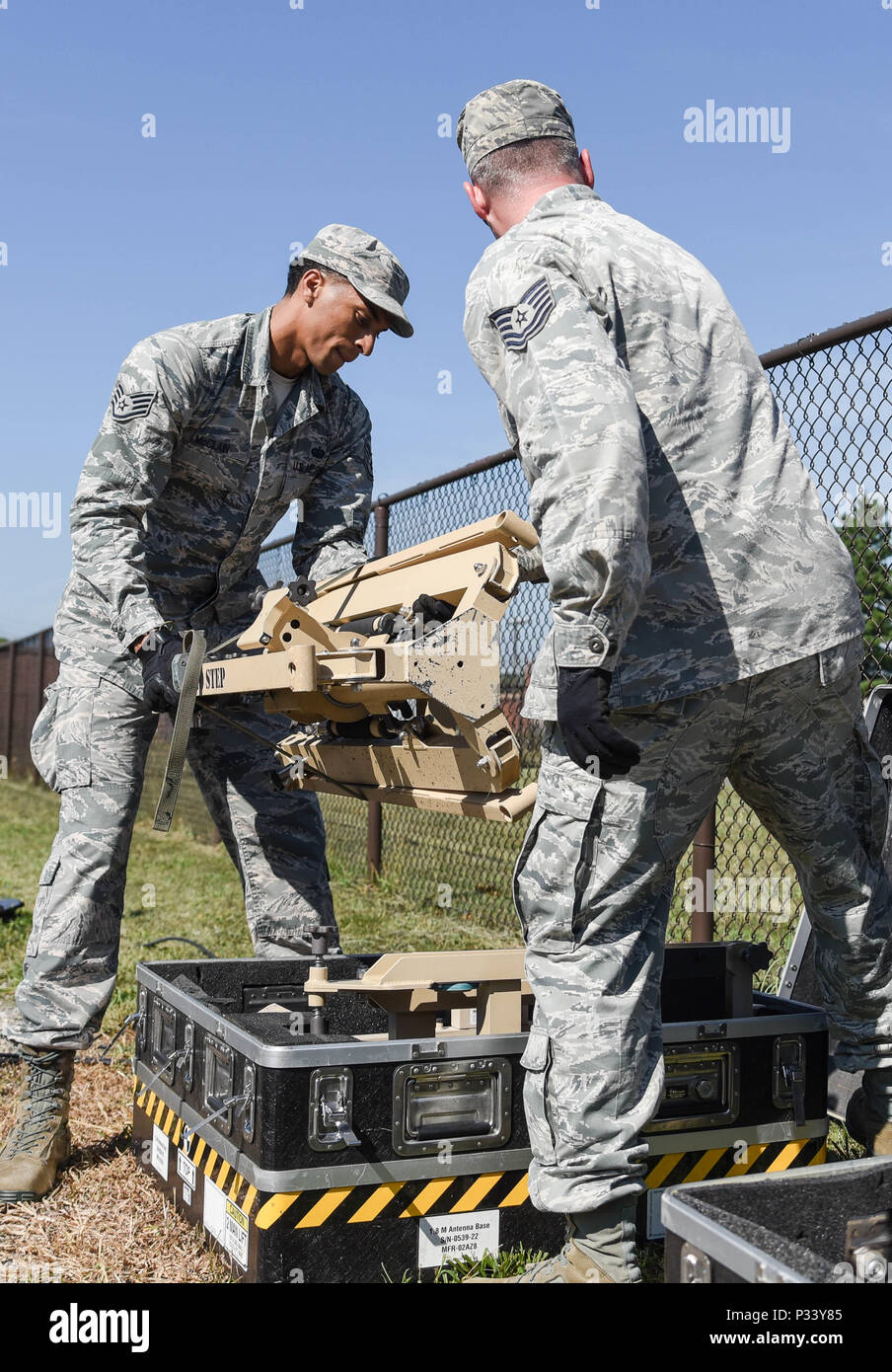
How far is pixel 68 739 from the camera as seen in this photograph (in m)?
3.37

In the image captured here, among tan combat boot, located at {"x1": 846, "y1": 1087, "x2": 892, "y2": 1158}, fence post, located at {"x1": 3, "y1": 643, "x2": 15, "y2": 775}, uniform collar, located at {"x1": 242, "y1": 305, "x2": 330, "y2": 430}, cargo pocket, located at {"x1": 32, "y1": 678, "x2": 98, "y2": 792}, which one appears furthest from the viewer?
fence post, located at {"x1": 3, "y1": 643, "x2": 15, "y2": 775}

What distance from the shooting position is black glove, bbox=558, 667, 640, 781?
2.07 metres

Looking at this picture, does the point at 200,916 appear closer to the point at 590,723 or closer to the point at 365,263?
the point at 365,263

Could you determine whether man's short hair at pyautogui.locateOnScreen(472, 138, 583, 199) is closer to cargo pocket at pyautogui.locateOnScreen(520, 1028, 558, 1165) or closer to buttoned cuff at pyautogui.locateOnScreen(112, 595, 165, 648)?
buttoned cuff at pyautogui.locateOnScreen(112, 595, 165, 648)

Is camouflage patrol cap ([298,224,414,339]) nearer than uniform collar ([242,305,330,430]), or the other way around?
camouflage patrol cap ([298,224,414,339])

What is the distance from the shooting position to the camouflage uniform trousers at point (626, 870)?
218cm

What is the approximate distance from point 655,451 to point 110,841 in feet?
6.06

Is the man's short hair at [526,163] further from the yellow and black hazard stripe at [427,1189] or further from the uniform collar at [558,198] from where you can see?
the yellow and black hazard stripe at [427,1189]

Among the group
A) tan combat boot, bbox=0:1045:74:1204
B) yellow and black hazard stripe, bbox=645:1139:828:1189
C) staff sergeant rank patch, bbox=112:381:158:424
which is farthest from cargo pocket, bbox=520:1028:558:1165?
staff sergeant rank patch, bbox=112:381:158:424

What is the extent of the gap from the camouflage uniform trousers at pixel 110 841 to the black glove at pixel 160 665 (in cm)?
23

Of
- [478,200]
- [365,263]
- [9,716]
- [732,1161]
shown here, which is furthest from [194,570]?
[9,716]

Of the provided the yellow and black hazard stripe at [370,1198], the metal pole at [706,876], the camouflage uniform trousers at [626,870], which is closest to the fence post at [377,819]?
the metal pole at [706,876]

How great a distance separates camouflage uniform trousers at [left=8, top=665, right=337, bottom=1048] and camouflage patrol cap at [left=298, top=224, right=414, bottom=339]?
127 centimetres

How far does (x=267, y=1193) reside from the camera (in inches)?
92.1
